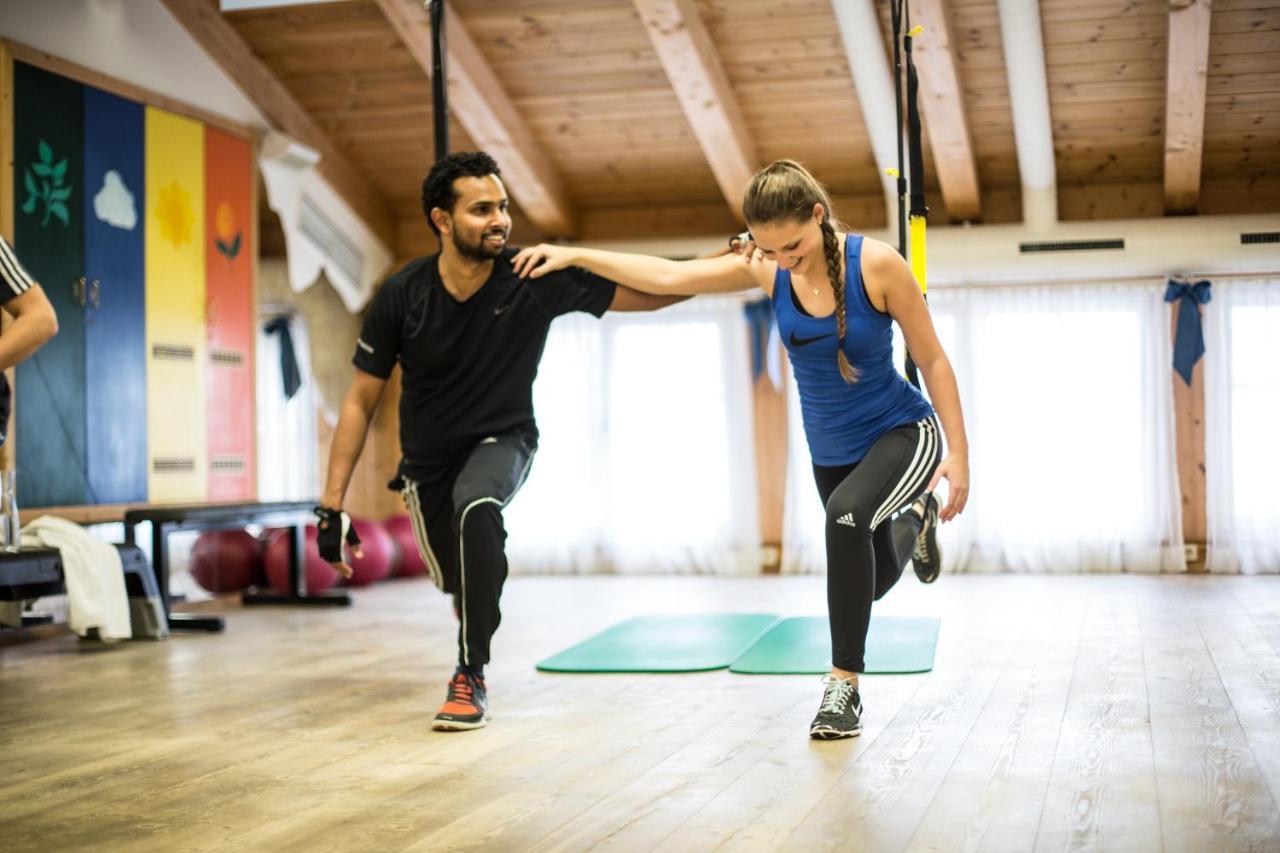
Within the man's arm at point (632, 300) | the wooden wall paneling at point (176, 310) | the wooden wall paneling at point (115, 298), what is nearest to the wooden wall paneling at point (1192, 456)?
the man's arm at point (632, 300)

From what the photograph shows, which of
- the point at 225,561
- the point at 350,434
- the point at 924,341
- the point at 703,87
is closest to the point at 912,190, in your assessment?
the point at 924,341

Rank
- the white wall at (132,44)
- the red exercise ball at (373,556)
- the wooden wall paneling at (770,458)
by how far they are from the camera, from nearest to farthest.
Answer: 1. the white wall at (132,44)
2. the red exercise ball at (373,556)
3. the wooden wall paneling at (770,458)

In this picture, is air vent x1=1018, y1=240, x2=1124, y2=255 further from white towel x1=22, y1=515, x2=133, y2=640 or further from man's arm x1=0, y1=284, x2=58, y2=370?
man's arm x1=0, y1=284, x2=58, y2=370

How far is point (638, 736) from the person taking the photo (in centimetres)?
299

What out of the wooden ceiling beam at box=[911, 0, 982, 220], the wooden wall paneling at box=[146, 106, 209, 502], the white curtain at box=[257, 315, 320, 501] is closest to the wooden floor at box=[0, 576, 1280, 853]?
the wooden wall paneling at box=[146, 106, 209, 502]

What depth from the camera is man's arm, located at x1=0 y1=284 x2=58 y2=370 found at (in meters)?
3.73

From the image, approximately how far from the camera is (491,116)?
6.74m

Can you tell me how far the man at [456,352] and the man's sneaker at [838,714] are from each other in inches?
33.2

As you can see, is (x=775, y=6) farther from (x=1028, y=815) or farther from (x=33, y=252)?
(x=1028, y=815)

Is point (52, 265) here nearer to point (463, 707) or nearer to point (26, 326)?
point (26, 326)

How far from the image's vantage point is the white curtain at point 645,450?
7875 mm

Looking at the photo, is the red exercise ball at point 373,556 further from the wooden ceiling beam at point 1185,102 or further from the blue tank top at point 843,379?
the wooden ceiling beam at point 1185,102

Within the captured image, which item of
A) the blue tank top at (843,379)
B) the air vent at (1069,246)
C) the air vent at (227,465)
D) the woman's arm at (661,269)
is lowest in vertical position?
the air vent at (227,465)

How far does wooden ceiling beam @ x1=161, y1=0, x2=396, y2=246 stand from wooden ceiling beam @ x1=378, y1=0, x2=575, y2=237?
761 mm
